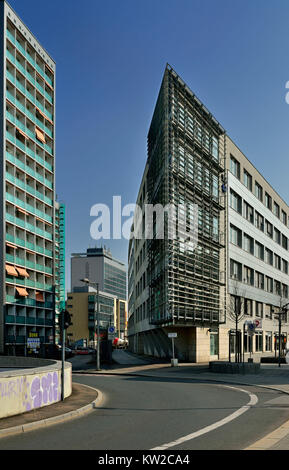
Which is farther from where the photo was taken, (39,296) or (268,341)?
(39,296)

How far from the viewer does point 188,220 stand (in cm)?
4403

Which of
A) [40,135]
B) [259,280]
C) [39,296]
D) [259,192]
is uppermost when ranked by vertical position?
[40,135]

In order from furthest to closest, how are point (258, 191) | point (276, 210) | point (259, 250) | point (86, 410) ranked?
point (276, 210) < point (259, 250) < point (258, 191) < point (86, 410)

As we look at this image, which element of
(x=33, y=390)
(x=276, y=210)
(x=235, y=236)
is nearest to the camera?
(x=33, y=390)

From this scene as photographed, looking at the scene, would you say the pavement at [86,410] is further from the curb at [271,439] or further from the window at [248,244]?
the window at [248,244]

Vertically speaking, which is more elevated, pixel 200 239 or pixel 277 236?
pixel 277 236

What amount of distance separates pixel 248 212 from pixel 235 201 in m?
5.18

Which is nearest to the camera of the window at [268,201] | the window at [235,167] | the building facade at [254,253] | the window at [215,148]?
the window at [215,148]

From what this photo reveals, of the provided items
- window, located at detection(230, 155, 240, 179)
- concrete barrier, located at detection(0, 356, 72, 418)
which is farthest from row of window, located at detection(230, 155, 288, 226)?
concrete barrier, located at detection(0, 356, 72, 418)

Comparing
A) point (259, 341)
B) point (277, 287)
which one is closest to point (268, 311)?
point (259, 341)

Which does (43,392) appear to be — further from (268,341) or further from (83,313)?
(83,313)

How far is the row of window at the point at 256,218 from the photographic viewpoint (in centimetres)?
5731

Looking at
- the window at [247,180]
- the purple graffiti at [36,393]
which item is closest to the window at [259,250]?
the window at [247,180]

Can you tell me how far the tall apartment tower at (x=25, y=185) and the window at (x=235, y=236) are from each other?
26355mm
